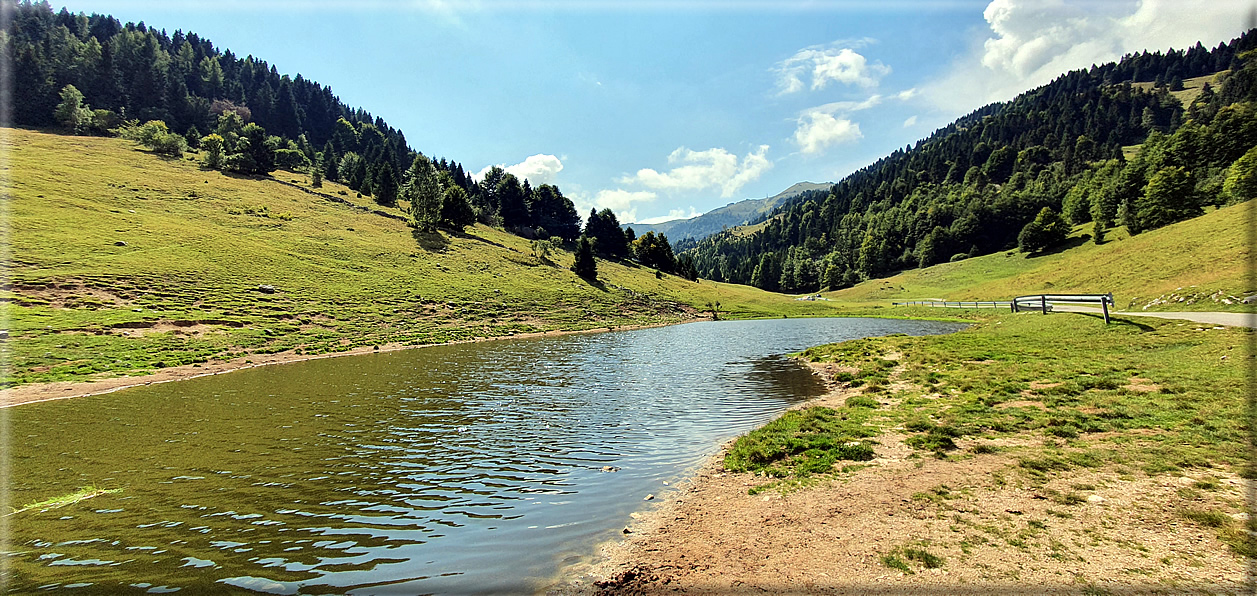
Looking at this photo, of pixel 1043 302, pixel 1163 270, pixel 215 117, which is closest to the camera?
pixel 1043 302

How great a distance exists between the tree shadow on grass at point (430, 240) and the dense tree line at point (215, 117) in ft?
6.30

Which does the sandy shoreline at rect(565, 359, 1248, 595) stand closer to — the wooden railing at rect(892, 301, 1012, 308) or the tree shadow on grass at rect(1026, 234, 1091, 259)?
the wooden railing at rect(892, 301, 1012, 308)

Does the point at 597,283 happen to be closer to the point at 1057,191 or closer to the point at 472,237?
the point at 472,237

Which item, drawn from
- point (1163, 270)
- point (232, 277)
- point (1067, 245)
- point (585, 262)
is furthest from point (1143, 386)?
point (1067, 245)

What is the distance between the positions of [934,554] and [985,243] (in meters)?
165

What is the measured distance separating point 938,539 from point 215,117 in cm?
20103

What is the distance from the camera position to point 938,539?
23.6 ft

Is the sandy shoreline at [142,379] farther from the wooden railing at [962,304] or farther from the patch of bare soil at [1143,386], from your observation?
the wooden railing at [962,304]

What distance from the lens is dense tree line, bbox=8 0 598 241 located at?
3951 inches

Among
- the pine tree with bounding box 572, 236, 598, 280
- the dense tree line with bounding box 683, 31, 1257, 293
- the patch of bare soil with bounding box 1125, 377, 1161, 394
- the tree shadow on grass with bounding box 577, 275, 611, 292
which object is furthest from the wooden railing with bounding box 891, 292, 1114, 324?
the pine tree with bounding box 572, 236, 598, 280

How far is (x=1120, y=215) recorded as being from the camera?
88.4 m

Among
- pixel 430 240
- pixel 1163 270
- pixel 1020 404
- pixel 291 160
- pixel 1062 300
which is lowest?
pixel 1020 404

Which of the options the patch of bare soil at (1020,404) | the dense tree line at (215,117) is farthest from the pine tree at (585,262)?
the patch of bare soil at (1020,404)

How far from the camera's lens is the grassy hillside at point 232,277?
108 ft
